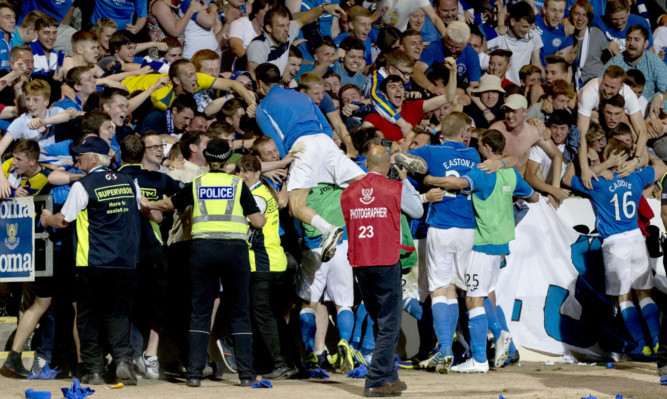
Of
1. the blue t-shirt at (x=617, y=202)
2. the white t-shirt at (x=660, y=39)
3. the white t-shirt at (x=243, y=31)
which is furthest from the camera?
the white t-shirt at (x=660, y=39)

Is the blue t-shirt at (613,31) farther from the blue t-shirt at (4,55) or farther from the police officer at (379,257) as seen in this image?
the blue t-shirt at (4,55)

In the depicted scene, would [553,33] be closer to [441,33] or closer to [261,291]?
[441,33]

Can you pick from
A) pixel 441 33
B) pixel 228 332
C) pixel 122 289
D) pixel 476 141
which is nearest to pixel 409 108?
pixel 476 141

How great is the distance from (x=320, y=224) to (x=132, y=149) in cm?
200

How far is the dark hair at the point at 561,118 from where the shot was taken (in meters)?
12.4

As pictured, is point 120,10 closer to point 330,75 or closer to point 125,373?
point 330,75

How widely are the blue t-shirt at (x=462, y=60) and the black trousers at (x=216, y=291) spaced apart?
248 inches

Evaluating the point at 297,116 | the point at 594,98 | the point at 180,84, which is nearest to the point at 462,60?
the point at 594,98

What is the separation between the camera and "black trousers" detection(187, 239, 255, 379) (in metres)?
8.43

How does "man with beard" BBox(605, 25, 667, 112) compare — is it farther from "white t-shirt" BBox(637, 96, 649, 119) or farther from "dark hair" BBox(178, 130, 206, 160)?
"dark hair" BBox(178, 130, 206, 160)

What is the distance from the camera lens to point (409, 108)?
12250 mm

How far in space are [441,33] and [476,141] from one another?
11.6ft

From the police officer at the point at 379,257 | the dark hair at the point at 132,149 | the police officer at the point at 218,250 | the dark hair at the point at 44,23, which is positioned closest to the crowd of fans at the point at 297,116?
the dark hair at the point at 132,149

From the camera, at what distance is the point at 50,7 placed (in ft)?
45.5
